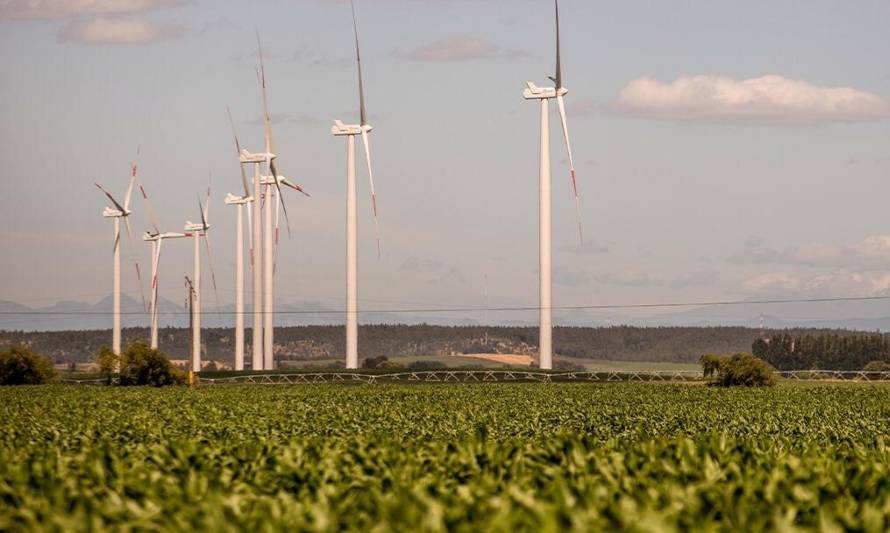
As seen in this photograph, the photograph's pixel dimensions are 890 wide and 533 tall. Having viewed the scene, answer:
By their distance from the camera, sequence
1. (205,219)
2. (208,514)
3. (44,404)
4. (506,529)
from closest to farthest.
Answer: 1. (506,529)
2. (208,514)
3. (44,404)
4. (205,219)

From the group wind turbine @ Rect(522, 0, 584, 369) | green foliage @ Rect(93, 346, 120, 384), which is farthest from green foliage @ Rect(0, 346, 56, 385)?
wind turbine @ Rect(522, 0, 584, 369)

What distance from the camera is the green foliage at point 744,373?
119812 millimetres

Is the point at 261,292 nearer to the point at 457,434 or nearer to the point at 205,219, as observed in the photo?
the point at 205,219

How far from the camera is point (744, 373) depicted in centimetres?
12012

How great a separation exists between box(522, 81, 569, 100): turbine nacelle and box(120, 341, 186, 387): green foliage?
40.8 m

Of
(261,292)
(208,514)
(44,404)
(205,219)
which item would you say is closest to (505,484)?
(208,514)

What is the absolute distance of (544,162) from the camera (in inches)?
4835

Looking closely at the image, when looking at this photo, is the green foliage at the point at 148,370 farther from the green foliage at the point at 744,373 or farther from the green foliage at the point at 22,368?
the green foliage at the point at 744,373

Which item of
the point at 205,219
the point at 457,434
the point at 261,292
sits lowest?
the point at 457,434

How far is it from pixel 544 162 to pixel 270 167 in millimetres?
35370

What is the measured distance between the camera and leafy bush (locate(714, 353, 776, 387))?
11981cm

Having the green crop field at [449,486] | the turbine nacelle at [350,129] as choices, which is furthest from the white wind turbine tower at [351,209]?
the green crop field at [449,486]

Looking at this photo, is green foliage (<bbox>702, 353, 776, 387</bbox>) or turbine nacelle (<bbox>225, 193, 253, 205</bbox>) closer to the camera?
green foliage (<bbox>702, 353, 776, 387</bbox>)

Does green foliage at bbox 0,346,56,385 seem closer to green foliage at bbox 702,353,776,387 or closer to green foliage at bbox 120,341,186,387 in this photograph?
green foliage at bbox 120,341,186,387
